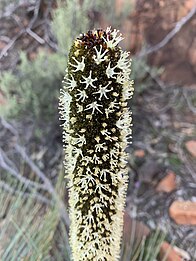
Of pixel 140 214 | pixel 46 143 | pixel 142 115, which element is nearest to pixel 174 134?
pixel 142 115

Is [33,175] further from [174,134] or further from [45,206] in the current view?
[174,134]

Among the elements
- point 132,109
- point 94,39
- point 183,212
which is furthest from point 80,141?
point 132,109

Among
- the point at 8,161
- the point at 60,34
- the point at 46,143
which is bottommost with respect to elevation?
the point at 8,161

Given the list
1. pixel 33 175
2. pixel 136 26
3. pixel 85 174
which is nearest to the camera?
pixel 85 174

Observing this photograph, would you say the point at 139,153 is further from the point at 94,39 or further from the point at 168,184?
the point at 94,39

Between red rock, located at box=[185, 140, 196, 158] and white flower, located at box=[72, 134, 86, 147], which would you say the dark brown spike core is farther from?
red rock, located at box=[185, 140, 196, 158]

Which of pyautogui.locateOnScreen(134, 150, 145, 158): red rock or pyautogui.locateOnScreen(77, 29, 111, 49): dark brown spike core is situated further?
pyautogui.locateOnScreen(134, 150, 145, 158): red rock

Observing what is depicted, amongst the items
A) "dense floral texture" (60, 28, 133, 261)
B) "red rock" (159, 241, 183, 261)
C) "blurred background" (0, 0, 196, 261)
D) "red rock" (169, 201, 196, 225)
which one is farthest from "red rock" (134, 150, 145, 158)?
"dense floral texture" (60, 28, 133, 261)
